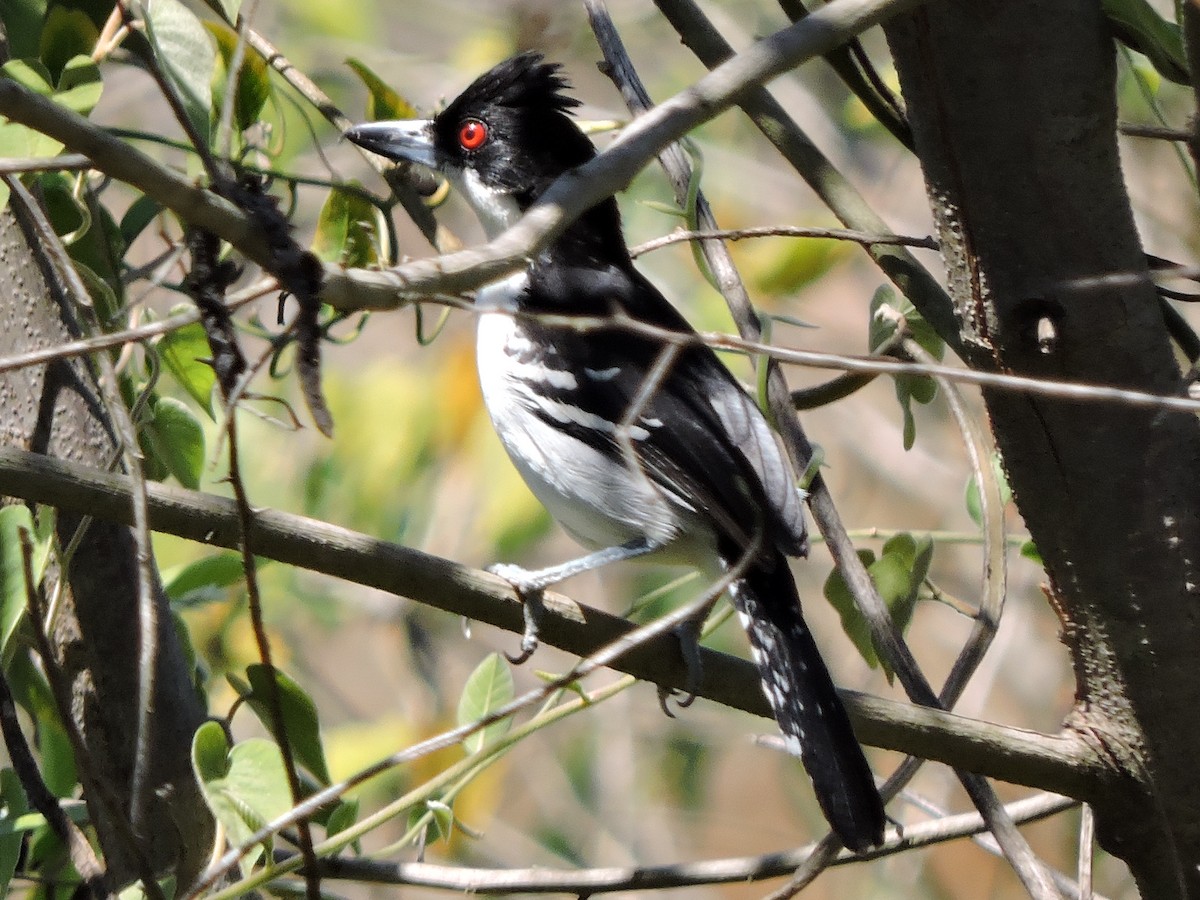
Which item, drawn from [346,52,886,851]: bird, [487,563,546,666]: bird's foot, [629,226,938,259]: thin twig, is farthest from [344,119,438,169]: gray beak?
[487,563,546,666]: bird's foot

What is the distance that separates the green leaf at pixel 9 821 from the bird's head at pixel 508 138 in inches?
75.0

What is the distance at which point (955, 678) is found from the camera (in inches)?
90.9

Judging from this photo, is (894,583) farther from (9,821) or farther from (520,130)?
(520,130)

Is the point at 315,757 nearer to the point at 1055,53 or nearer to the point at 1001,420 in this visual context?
the point at 1001,420

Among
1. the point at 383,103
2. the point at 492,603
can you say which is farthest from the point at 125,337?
the point at 383,103

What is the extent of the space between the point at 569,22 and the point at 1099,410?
319cm

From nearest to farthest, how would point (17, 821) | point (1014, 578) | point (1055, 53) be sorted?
point (1055, 53)
point (17, 821)
point (1014, 578)

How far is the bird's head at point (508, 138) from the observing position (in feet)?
11.5

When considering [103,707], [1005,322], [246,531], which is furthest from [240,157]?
[1005,322]

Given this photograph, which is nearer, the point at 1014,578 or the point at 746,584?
the point at 746,584

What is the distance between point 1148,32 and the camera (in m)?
1.76

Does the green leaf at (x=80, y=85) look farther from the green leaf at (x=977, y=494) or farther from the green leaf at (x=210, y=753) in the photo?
the green leaf at (x=977, y=494)

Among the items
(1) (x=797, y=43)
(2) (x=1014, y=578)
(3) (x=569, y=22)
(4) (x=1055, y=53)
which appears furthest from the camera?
(2) (x=1014, y=578)

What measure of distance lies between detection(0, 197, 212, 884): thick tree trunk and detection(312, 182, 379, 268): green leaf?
0.59 metres
